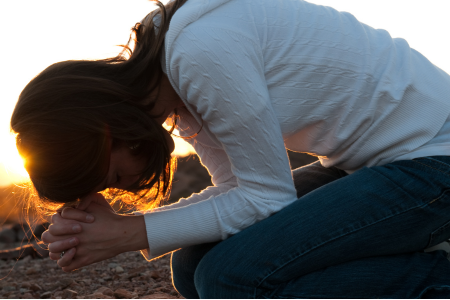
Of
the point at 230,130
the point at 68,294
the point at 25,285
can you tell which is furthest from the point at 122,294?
the point at 230,130

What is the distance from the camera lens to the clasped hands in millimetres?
1537

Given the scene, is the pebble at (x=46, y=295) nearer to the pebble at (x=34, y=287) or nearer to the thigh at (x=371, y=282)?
the pebble at (x=34, y=287)

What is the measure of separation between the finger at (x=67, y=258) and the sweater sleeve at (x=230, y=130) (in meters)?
0.30

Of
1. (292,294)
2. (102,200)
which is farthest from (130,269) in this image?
(292,294)

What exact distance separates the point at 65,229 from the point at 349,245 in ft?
3.35

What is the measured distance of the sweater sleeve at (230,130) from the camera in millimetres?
1348

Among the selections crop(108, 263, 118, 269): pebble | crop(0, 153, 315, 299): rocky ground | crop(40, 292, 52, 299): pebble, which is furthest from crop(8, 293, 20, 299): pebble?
crop(108, 263, 118, 269): pebble

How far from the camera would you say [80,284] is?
258 centimetres

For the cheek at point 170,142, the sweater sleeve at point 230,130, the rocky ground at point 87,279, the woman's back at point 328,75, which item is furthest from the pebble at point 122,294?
the woman's back at point 328,75

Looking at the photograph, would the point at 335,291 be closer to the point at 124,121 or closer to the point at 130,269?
the point at 124,121

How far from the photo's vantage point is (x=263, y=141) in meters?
1.41

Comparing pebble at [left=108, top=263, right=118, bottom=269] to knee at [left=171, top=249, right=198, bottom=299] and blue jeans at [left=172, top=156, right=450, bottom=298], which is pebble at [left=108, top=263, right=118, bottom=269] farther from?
blue jeans at [left=172, top=156, right=450, bottom=298]

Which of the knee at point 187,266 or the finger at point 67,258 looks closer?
the finger at point 67,258

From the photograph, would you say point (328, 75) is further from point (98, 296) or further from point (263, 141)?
point (98, 296)
